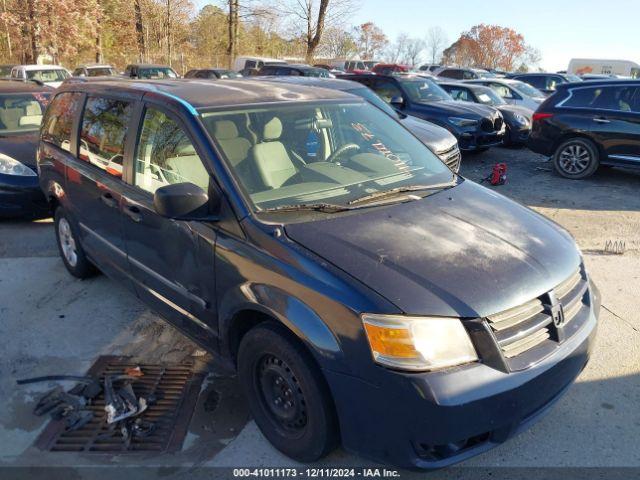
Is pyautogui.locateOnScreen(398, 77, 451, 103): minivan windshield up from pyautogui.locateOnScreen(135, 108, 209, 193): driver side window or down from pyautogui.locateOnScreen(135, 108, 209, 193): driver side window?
up

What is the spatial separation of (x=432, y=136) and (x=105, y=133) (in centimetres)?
487

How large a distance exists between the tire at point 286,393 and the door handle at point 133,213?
Answer: 1.20 m

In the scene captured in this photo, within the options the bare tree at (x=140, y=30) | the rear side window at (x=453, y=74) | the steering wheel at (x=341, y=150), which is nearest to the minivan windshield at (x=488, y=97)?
the steering wheel at (x=341, y=150)

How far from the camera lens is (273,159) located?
3.06m

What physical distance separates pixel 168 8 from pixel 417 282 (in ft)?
107

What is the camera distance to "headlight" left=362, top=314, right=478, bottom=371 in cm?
212

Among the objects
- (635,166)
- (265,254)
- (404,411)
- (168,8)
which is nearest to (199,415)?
(265,254)

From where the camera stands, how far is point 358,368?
2152 millimetres

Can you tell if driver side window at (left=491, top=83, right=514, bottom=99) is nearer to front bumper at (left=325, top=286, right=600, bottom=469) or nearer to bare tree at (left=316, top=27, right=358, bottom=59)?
front bumper at (left=325, top=286, right=600, bottom=469)

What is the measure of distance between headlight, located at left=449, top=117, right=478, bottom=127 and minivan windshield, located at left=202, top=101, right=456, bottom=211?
255 inches

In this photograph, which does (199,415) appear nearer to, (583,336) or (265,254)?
(265,254)

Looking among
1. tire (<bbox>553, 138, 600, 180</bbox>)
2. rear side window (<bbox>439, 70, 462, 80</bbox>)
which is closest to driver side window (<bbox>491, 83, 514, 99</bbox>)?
tire (<bbox>553, 138, 600, 180</bbox>)

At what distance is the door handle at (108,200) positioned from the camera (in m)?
3.62

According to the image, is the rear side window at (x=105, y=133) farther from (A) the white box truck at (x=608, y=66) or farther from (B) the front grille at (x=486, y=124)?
(A) the white box truck at (x=608, y=66)
